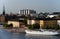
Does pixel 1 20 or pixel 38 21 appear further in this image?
pixel 1 20

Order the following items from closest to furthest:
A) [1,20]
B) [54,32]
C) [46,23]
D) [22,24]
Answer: [54,32] < [46,23] < [22,24] < [1,20]

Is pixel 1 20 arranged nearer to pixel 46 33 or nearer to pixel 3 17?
pixel 3 17

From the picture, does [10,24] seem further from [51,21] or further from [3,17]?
[3,17]

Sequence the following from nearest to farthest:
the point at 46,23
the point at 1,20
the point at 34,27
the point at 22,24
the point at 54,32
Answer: the point at 54,32 < the point at 34,27 < the point at 46,23 < the point at 22,24 < the point at 1,20

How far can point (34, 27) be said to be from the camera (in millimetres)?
18297

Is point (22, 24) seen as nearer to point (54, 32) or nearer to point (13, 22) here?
point (13, 22)

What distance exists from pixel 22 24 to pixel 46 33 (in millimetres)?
7979

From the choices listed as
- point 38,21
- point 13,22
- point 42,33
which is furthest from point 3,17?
point 42,33

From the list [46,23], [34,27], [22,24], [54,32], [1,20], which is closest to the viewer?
[54,32]

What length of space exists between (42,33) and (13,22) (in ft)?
27.2

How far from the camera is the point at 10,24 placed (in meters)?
24.0

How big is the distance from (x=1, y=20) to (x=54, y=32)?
20.9 metres

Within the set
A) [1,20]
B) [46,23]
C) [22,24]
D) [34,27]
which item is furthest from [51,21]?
[1,20]

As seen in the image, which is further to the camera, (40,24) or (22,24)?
(22,24)
